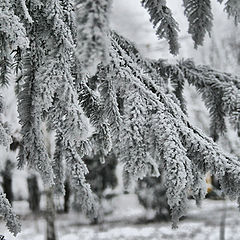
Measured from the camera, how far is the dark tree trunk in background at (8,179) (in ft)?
35.9

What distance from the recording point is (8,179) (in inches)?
522

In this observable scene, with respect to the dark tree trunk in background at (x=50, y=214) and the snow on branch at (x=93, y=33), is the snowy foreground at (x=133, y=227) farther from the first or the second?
the snow on branch at (x=93, y=33)

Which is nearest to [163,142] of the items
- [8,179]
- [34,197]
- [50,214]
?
[50,214]

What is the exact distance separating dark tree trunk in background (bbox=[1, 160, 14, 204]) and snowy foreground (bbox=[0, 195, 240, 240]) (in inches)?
30.8

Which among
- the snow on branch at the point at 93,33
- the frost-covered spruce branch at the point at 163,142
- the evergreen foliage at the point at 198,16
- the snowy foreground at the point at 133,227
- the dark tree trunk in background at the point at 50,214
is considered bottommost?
the snowy foreground at the point at 133,227

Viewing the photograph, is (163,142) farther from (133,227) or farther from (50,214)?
(133,227)

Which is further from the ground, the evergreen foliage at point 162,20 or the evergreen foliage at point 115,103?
the evergreen foliage at point 162,20

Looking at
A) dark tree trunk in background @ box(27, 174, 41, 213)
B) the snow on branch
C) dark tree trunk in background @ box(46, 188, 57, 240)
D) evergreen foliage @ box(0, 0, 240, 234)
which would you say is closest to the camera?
the snow on branch

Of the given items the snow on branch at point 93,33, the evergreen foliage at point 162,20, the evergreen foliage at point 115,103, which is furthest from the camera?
the evergreen foliage at point 162,20

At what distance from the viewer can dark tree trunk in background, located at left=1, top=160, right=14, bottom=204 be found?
431 inches

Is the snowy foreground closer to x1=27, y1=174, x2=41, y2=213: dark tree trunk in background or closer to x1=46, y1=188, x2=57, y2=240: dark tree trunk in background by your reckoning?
x1=27, y1=174, x2=41, y2=213: dark tree trunk in background

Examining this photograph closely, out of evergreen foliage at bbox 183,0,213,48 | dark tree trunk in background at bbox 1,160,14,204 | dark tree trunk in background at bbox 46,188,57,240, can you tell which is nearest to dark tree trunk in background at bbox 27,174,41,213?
dark tree trunk in background at bbox 1,160,14,204

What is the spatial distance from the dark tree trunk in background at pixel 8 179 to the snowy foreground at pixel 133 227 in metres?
0.78

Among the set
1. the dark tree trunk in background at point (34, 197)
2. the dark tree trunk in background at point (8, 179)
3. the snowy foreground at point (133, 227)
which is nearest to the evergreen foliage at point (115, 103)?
the snowy foreground at point (133, 227)
